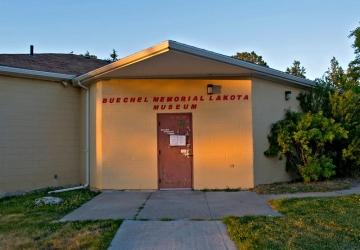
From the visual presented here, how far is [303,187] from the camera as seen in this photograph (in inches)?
435

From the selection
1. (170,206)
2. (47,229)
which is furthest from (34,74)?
(47,229)

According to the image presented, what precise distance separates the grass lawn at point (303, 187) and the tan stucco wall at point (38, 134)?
5668 mm

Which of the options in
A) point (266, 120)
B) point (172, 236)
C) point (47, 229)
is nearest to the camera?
point (172, 236)

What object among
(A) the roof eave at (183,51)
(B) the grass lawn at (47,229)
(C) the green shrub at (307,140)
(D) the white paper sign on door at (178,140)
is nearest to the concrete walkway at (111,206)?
(B) the grass lawn at (47,229)

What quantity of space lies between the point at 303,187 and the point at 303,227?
14.8ft

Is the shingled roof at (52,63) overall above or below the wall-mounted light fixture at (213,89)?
above

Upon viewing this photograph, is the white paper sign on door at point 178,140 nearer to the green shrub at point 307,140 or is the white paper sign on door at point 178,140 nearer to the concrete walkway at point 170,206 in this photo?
the concrete walkway at point 170,206

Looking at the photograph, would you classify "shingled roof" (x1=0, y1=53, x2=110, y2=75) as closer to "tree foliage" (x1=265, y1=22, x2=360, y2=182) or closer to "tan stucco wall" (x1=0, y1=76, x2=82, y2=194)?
"tan stucco wall" (x1=0, y1=76, x2=82, y2=194)

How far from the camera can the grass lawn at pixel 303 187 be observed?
1068 centimetres

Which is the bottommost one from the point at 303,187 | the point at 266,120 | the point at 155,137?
the point at 303,187

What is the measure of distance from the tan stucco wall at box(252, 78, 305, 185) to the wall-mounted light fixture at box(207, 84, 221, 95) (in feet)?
3.32

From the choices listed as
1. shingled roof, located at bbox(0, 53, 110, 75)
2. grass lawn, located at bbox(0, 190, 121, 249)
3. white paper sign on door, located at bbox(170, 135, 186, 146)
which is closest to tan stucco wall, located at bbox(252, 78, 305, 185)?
white paper sign on door, located at bbox(170, 135, 186, 146)

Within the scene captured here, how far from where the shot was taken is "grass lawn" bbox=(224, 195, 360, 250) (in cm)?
578

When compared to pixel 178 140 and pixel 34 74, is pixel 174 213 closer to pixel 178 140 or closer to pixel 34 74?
pixel 178 140
